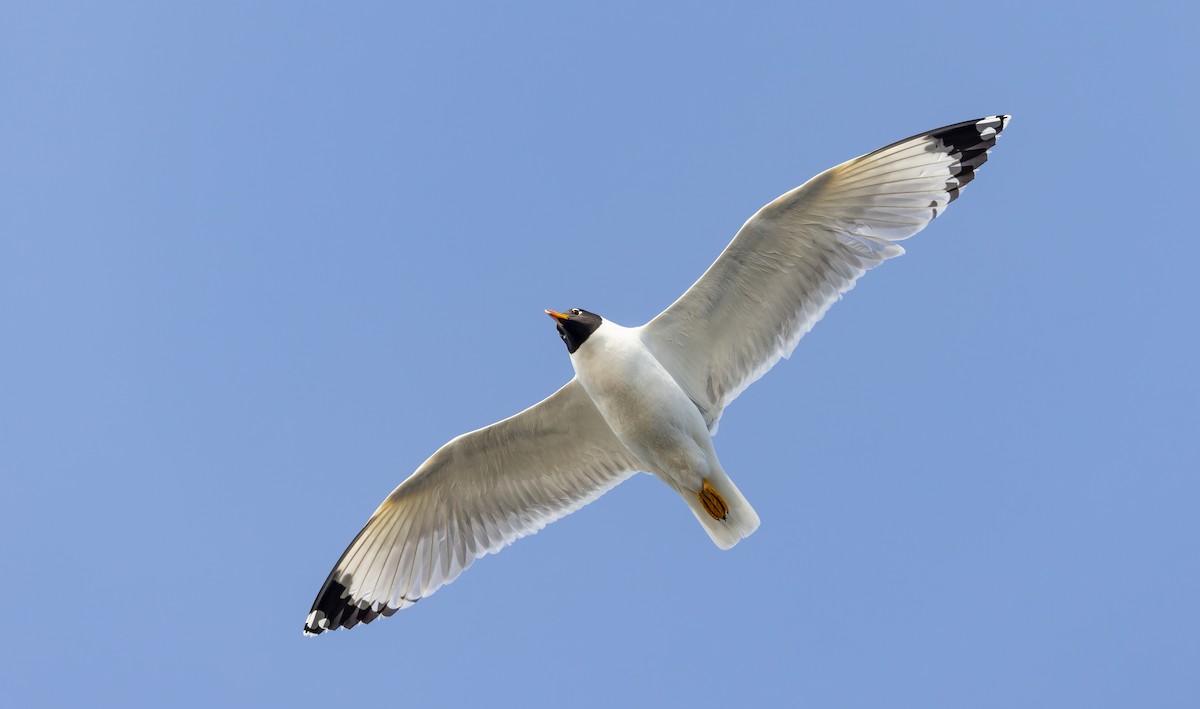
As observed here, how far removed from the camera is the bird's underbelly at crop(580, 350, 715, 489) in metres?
9.01

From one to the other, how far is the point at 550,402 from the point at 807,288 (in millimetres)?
2080

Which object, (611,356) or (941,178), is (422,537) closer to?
(611,356)

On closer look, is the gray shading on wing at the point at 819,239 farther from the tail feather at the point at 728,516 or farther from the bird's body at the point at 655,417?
the tail feather at the point at 728,516

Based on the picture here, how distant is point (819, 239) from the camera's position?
8992 millimetres

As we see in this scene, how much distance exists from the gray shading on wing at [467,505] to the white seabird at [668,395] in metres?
0.01

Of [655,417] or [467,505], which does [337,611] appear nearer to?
[467,505]

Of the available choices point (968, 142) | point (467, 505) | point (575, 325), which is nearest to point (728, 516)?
point (575, 325)

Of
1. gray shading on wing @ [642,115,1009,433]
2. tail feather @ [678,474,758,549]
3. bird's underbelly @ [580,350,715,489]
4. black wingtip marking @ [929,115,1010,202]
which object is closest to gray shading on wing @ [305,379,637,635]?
bird's underbelly @ [580,350,715,489]

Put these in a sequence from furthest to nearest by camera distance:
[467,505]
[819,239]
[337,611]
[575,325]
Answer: [337,611]
[467,505]
[575,325]
[819,239]

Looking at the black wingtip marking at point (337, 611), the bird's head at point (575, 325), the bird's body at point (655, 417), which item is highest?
the bird's head at point (575, 325)

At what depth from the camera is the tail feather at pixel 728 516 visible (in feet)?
30.4

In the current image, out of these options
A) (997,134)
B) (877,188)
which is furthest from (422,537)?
(997,134)

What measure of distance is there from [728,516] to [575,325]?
5.84ft

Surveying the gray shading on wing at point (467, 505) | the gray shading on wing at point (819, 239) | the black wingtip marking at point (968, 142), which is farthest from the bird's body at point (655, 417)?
the black wingtip marking at point (968, 142)
